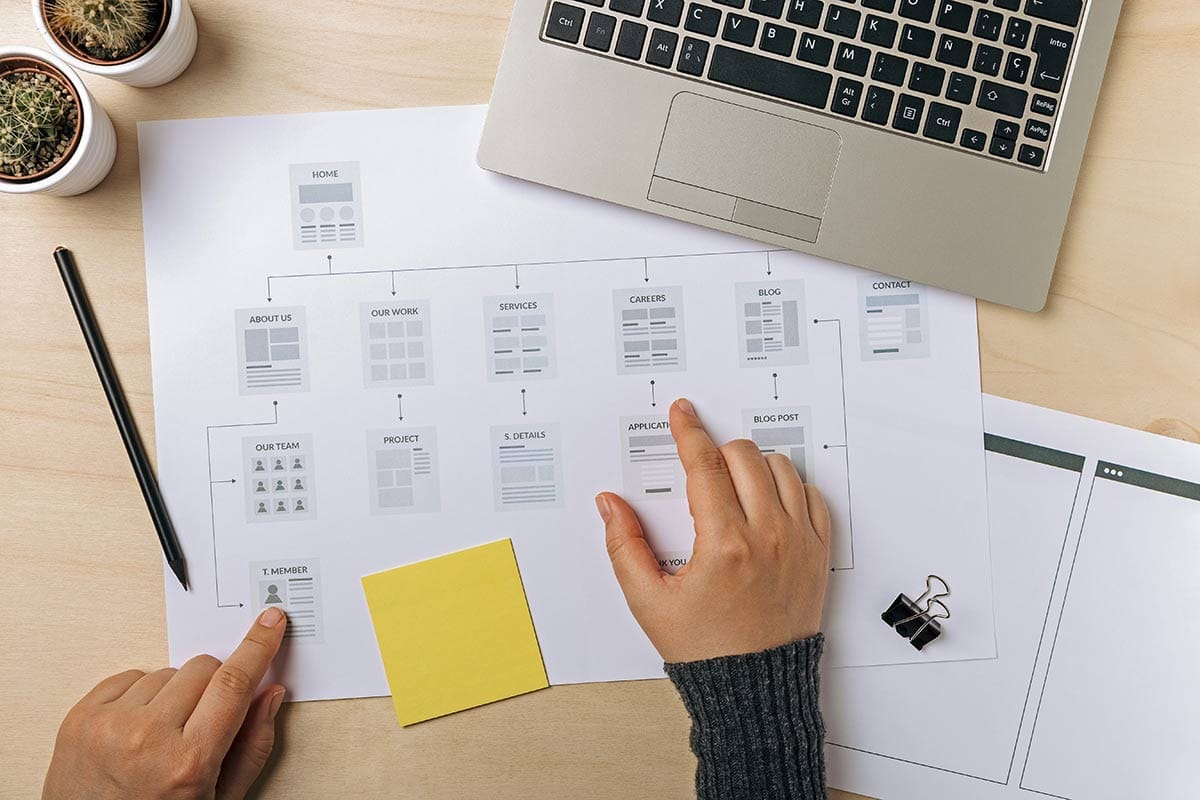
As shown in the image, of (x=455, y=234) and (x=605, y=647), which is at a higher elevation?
(x=455, y=234)

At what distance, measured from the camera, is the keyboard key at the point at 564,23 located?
24.6 inches

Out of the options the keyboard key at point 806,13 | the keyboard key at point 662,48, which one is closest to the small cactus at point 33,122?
the keyboard key at point 662,48

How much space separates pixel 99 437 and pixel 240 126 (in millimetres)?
273

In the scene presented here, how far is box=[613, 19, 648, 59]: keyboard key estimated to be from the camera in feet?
2.05

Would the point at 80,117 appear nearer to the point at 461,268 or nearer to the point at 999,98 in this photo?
the point at 461,268

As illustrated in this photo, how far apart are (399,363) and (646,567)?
0.83 feet

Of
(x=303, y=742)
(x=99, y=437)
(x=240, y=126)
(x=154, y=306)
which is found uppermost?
(x=240, y=126)

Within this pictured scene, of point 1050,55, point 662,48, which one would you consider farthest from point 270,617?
point 1050,55

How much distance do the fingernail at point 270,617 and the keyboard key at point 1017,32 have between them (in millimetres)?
703

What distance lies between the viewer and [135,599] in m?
0.68

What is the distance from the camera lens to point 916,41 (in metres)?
0.62

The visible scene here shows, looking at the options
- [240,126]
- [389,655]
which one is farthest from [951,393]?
[240,126]

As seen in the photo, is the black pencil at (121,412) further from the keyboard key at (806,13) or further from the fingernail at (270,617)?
the keyboard key at (806,13)

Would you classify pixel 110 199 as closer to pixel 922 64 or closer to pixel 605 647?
pixel 605 647
